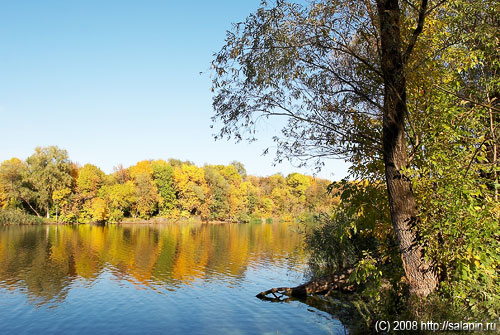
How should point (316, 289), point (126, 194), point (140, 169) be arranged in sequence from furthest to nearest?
point (140, 169), point (126, 194), point (316, 289)

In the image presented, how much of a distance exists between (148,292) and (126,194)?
55.1m

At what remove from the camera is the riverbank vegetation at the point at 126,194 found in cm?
6066

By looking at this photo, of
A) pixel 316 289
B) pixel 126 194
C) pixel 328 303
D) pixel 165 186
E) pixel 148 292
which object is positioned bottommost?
pixel 148 292

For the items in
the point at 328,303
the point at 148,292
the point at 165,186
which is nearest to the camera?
the point at 328,303

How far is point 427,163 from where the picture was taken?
26.5 feet

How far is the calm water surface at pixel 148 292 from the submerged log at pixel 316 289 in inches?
27.0

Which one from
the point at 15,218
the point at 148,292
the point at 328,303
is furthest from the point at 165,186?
the point at 328,303

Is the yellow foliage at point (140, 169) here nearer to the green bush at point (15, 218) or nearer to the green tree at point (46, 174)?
the green tree at point (46, 174)

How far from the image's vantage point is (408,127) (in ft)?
29.9

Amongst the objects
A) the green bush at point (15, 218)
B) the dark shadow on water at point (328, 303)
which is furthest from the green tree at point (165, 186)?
the dark shadow on water at point (328, 303)

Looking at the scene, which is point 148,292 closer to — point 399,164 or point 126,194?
point 399,164

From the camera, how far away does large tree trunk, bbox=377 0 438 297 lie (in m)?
7.75

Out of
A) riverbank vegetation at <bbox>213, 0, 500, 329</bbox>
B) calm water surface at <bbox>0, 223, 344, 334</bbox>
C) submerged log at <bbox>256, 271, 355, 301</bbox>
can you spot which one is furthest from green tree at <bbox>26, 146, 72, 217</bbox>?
riverbank vegetation at <bbox>213, 0, 500, 329</bbox>

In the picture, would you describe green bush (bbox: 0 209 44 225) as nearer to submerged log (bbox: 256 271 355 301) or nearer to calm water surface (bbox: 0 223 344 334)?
calm water surface (bbox: 0 223 344 334)
